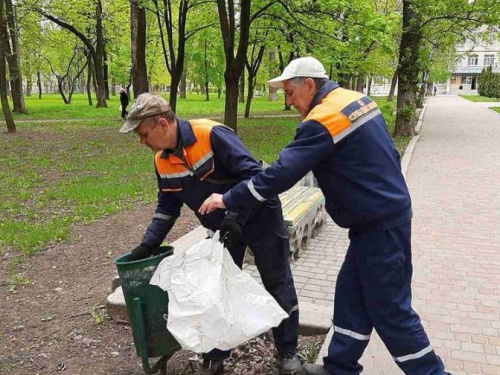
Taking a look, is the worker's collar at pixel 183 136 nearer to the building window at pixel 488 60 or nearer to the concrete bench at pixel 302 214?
the concrete bench at pixel 302 214

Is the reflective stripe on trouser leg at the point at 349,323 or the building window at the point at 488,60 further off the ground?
the building window at the point at 488,60

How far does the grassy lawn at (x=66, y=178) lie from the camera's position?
22.5ft

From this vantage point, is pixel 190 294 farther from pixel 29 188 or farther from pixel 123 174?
pixel 123 174

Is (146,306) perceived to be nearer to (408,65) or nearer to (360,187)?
(360,187)

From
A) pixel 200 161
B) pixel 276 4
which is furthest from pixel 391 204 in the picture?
pixel 276 4

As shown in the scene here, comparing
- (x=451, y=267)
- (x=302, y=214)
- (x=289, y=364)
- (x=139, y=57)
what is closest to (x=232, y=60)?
(x=139, y=57)

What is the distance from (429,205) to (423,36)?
9291mm

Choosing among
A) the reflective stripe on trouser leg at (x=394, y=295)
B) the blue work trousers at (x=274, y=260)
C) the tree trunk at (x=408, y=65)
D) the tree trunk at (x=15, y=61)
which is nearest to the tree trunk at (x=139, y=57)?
the tree trunk at (x=408, y=65)

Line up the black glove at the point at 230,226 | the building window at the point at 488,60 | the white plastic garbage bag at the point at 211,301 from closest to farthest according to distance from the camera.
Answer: the white plastic garbage bag at the point at 211,301
the black glove at the point at 230,226
the building window at the point at 488,60

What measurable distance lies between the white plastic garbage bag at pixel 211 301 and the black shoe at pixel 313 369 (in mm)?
598

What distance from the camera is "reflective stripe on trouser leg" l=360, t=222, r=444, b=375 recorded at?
2.65 meters

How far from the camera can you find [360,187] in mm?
2617

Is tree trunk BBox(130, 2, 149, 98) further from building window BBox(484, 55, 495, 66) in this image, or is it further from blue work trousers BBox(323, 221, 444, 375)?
building window BBox(484, 55, 495, 66)

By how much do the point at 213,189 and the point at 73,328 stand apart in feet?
6.48
